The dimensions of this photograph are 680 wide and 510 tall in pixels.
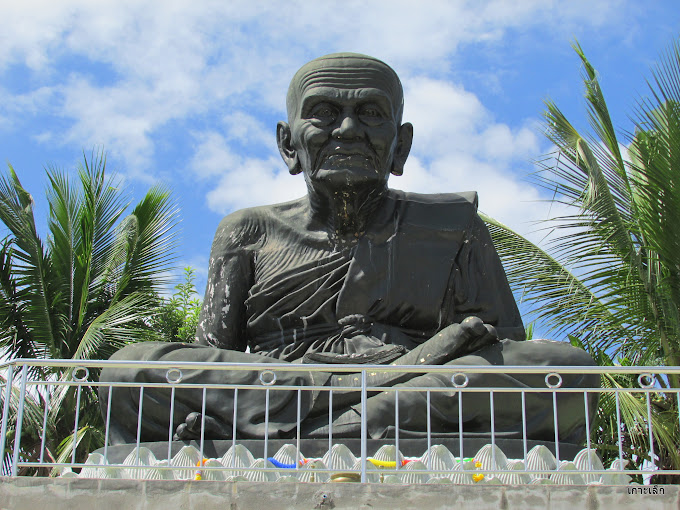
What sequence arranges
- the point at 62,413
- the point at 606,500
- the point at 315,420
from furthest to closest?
1. the point at 62,413
2. the point at 315,420
3. the point at 606,500

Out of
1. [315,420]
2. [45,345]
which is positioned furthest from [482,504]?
[45,345]

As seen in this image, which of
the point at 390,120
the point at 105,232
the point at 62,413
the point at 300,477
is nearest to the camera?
the point at 300,477

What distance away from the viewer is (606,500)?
448 cm

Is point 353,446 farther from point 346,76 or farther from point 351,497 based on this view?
point 346,76

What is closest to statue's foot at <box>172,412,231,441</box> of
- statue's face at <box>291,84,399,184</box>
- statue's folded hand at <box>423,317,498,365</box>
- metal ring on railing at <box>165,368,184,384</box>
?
metal ring on railing at <box>165,368,184,384</box>

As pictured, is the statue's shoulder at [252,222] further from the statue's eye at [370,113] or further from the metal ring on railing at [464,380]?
the metal ring on railing at [464,380]

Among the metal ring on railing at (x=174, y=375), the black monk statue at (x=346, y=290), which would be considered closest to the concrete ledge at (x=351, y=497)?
the metal ring on railing at (x=174, y=375)

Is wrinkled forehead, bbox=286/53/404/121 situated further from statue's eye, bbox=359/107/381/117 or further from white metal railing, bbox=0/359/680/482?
white metal railing, bbox=0/359/680/482

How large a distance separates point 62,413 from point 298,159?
5.71 m

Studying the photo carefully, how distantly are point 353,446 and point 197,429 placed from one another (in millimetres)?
960

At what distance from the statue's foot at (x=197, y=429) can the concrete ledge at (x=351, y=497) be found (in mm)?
1605

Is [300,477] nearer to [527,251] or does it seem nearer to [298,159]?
[298,159]

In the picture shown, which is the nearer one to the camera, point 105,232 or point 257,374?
point 257,374

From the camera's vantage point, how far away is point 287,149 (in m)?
7.91
